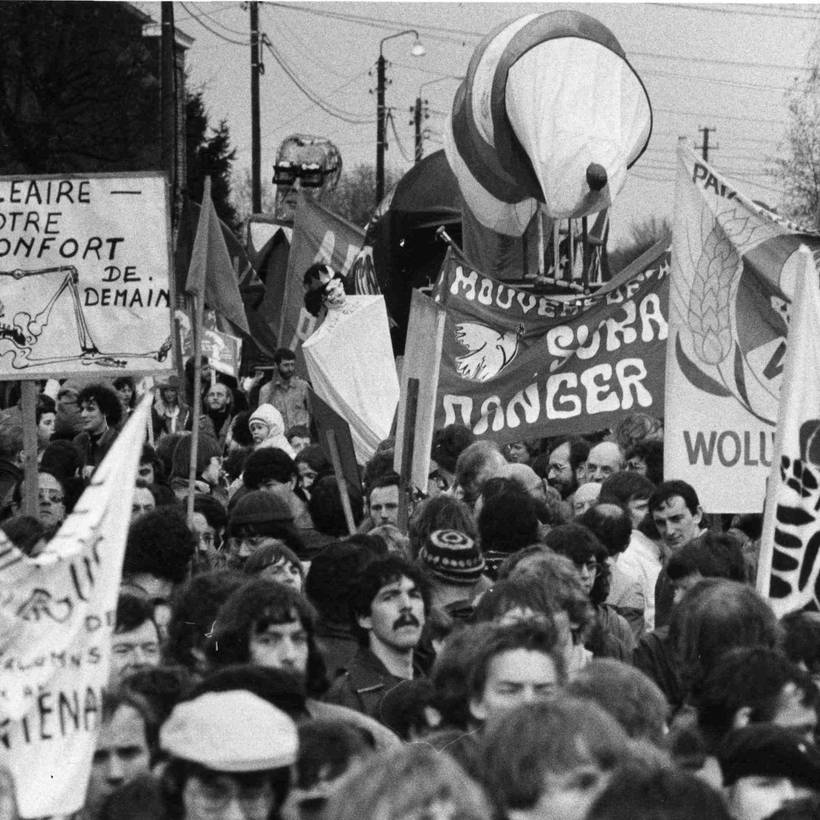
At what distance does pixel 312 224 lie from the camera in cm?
1953

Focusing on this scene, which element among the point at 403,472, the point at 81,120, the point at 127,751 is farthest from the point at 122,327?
the point at 81,120

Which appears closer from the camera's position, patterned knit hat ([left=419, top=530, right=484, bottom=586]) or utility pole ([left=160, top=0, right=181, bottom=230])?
patterned knit hat ([left=419, top=530, right=484, bottom=586])

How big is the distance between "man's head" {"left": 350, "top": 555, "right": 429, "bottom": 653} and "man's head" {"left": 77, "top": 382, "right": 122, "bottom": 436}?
5.81 m

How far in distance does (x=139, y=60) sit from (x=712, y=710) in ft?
151

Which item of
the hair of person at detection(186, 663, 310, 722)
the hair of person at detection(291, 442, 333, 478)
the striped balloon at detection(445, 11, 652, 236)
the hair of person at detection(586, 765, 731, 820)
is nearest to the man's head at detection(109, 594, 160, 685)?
the hair of person at detection(186, 663, 310, 722)

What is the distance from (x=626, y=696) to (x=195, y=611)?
176 cm

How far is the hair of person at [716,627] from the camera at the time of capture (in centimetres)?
544

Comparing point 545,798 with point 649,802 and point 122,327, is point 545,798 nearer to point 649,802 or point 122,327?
point 649,802

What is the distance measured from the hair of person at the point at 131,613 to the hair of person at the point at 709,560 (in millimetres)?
1997

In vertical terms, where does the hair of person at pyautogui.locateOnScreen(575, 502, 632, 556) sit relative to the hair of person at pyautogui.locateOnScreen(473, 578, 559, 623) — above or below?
below

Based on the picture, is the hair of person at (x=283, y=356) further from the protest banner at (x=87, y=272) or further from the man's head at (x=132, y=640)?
the man's head at (x=132, y=640)

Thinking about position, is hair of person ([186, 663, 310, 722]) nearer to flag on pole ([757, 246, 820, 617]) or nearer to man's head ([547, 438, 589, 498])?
flag on pole ([757, 246, 820, 617])

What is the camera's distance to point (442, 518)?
718 centimetres

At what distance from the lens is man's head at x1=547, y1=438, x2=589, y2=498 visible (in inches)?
441
